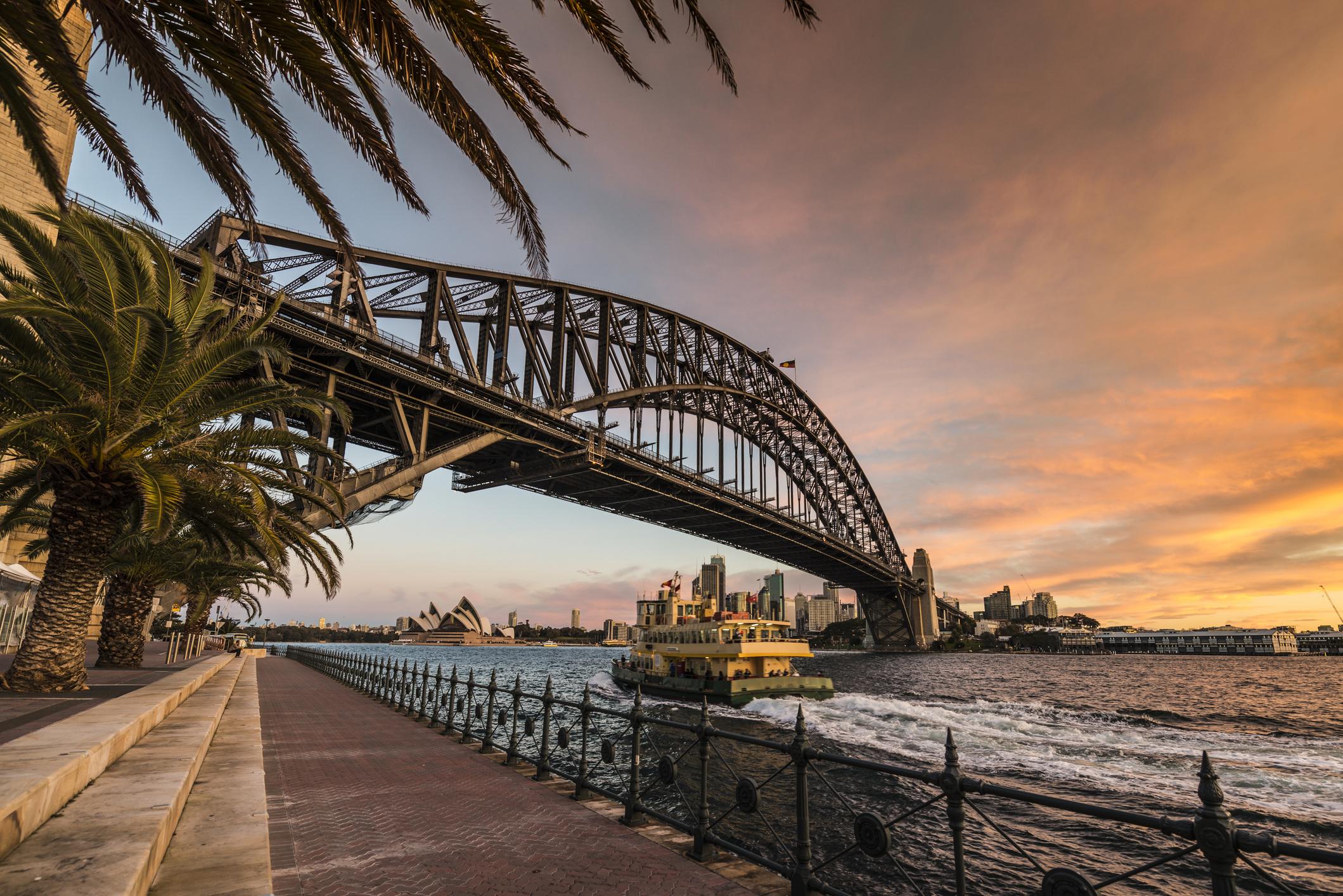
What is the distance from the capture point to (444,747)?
12062mm

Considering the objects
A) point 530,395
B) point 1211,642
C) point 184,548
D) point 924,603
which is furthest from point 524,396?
point 1211,642

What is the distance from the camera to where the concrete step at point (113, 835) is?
3.48 metres

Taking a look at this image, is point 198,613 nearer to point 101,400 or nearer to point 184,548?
point 184,548

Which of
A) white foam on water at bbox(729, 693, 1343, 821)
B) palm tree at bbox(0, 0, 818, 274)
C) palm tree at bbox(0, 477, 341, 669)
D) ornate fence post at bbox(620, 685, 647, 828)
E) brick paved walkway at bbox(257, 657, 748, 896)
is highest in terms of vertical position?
palm tree at bbox(0, 0, 818, 274)

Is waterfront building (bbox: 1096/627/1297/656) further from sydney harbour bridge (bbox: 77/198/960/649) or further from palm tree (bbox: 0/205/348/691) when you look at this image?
palm tree (bbox: 0/205/348/691)

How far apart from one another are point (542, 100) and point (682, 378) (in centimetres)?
6356

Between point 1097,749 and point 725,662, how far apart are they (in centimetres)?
1589

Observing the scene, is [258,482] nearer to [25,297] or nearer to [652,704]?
[25,297]

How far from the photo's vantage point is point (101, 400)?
10648 mm

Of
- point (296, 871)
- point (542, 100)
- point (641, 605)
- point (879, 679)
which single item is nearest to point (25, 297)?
point (296, 871)

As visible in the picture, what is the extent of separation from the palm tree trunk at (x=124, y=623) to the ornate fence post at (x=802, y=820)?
20.2m

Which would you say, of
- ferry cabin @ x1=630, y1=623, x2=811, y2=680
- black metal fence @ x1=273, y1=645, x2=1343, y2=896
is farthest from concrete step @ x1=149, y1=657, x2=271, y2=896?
ferry cabin @ x1=630, y1=623, x2=811, y2=680

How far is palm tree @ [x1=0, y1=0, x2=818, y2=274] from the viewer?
3.67 m

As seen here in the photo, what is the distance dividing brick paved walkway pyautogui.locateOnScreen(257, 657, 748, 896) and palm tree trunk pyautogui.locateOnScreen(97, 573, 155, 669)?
1035 cm
